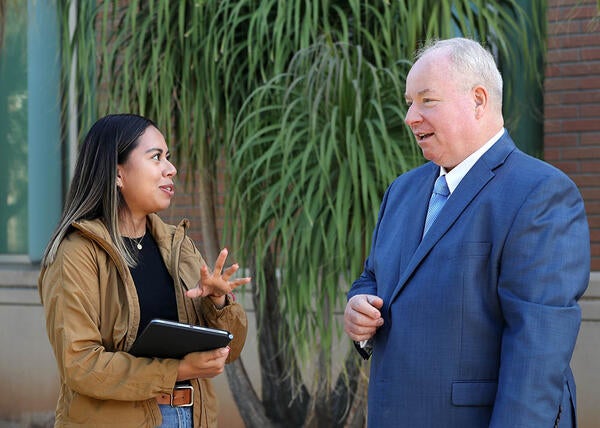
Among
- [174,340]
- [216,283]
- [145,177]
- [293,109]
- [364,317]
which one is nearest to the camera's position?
[364,317]

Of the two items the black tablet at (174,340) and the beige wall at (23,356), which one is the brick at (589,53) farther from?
the beige wall at (23,356)

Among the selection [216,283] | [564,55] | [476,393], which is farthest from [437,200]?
[564,55]

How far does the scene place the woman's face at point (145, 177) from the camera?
8.55ft

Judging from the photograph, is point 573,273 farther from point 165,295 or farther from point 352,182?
point 352,182

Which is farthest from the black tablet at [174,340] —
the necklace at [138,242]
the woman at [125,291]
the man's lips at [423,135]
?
the man's lips at [423,135]

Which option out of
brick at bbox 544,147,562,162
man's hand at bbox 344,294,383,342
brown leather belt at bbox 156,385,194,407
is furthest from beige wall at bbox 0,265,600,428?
man's hand at bbox 344,294,383,342

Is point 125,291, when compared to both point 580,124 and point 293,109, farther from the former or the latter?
point 580,124

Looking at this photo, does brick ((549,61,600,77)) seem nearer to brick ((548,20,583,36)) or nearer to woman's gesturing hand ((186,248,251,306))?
brick ((548,20,583,36))

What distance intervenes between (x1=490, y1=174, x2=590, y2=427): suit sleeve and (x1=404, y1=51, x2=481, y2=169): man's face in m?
0.25

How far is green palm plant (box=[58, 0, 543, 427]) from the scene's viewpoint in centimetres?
373

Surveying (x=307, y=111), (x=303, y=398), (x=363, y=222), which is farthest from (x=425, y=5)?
(x=303, y=398)

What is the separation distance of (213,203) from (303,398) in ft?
3.66

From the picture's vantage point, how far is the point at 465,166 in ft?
7.36

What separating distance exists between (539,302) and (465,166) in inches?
15.9
